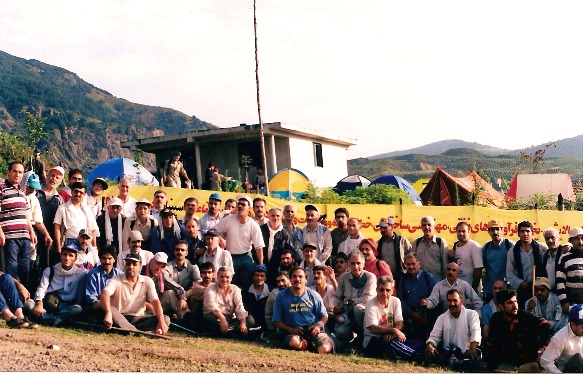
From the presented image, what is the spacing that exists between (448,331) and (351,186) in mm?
15159

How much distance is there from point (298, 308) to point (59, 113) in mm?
55386

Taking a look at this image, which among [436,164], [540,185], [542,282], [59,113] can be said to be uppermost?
[59,113]

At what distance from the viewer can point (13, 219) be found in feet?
26.3

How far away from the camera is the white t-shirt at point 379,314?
788cm

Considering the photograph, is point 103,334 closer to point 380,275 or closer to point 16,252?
point 16,252

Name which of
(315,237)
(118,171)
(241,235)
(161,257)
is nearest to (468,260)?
(315,237)

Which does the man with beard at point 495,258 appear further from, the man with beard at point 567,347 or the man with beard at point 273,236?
the man with beard at point 273,236

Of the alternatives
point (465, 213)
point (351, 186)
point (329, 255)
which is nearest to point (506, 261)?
point (329, 255)

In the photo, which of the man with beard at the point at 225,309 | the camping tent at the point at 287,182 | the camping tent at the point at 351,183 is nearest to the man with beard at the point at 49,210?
the man with beard at the point at 225,309

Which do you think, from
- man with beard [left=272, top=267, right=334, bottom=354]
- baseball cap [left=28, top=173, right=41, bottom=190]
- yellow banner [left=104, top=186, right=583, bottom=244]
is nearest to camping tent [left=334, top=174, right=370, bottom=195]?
yellow banner [left=104, top=186, right=583, bottom=244]

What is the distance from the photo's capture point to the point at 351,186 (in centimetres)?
2269

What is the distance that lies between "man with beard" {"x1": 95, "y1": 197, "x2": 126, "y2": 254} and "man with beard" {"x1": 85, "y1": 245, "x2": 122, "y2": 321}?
55 centimetres

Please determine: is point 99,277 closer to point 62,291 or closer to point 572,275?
point 62,291

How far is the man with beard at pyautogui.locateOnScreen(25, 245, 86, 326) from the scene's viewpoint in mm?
7875
